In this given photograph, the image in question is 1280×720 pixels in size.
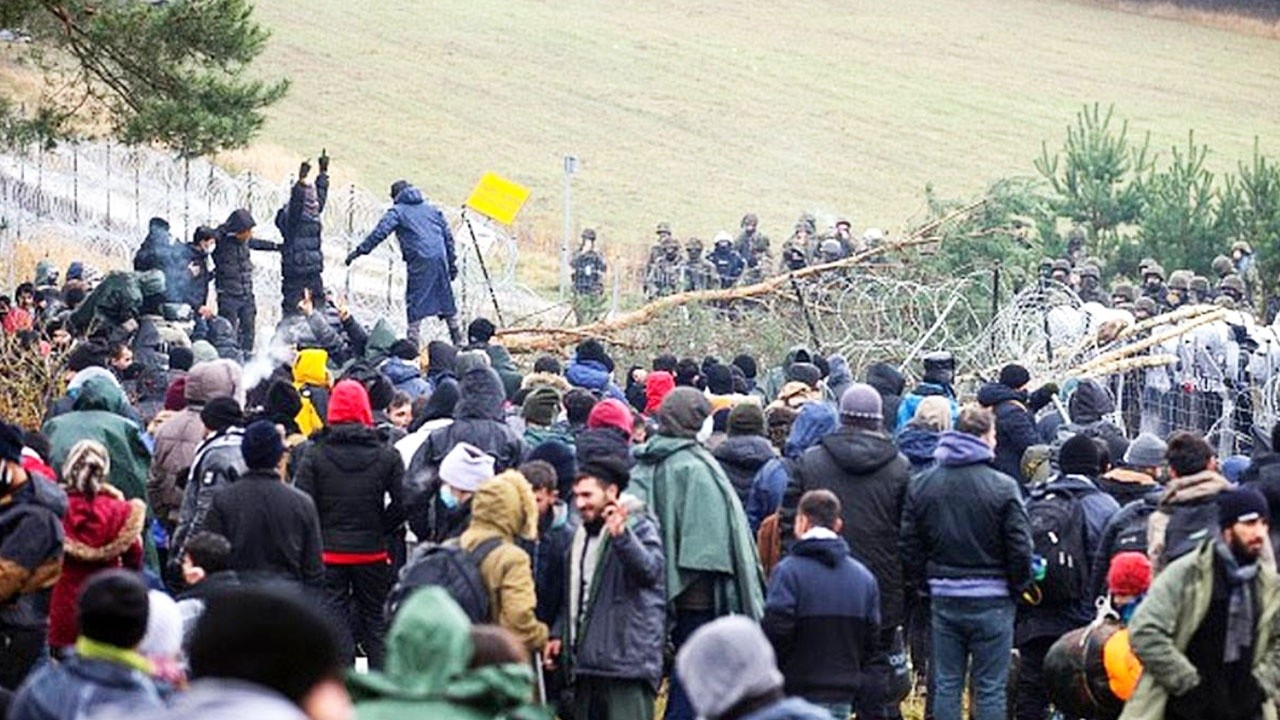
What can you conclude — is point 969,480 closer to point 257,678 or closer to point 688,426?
point 688,426

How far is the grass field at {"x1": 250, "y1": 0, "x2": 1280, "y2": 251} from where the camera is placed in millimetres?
55969

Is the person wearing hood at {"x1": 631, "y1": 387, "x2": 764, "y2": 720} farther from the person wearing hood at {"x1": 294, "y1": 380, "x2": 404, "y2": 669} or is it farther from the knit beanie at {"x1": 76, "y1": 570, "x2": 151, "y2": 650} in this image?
the knit beanie at {"x1": 76, "y1": 570, "x2": 151, "y2": 650}

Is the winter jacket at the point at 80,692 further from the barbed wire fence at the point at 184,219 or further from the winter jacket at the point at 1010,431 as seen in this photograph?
the barbed wire fence at the point at 184,219

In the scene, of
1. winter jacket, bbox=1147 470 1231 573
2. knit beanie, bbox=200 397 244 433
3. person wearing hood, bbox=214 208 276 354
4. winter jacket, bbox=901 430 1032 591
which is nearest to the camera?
winter jacket, bbox=1147 470 1231 573

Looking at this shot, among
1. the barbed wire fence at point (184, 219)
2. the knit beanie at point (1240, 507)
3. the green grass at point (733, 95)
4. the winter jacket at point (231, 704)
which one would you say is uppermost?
the winter jacket at point (231, 704)

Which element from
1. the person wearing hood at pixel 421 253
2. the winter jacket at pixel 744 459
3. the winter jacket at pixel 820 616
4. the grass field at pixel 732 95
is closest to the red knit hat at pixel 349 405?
the winter jacket at pixel 744 459

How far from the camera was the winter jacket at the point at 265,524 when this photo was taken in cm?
1082

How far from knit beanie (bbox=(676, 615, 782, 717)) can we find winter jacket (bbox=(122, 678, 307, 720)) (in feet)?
5.42

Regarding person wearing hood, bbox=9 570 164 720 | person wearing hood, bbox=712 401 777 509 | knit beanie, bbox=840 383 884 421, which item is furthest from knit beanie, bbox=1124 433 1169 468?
person wearing hood, bbox=9 570 164 720

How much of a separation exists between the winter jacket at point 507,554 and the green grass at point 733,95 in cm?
3761

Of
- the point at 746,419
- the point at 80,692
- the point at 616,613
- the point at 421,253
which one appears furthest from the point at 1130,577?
the point at 421,253

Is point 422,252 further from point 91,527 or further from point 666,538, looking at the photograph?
point 91,527

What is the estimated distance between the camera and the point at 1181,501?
10844 millimetres

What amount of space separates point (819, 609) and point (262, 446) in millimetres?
2450
